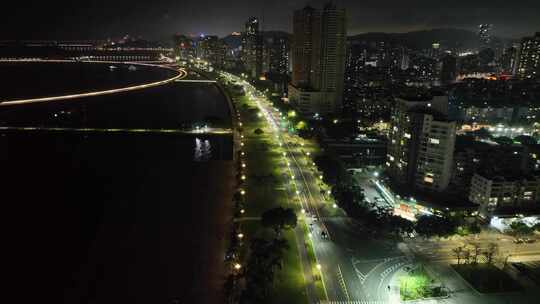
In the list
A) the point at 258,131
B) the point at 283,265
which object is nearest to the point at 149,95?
the point at 258,131

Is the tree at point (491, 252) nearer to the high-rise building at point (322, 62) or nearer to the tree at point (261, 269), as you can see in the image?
the tree at point (261, 269)

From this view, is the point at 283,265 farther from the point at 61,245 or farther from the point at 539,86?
the point at 539,86

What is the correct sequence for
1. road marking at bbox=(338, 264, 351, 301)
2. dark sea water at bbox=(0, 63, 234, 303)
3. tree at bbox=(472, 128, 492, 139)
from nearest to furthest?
road marking at bbox=(338, 264, 351, 301) → dark sea water at bbox=(0, 63, 234, 303) → tree at bbox=(472, 128, 492, 139)

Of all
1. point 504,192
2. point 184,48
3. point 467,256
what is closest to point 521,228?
point 504,192

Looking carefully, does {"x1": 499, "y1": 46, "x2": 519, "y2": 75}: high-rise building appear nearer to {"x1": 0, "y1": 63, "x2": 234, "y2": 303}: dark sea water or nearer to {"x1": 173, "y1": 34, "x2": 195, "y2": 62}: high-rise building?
{"x1": 0, "y1": 63, "x2": 234, "y2": 303}: dark sea water

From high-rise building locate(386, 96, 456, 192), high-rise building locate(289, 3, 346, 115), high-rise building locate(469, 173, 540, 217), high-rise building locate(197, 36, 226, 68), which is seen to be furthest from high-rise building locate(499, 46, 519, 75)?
high-rise building locate(469, 173, 540, 217)

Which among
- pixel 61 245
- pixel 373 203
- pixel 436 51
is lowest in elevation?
pixel 61 245
